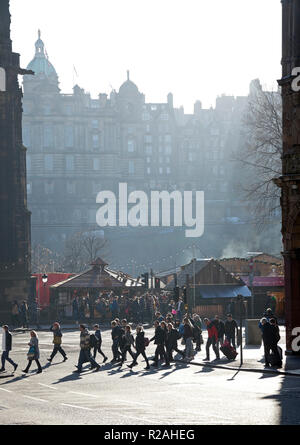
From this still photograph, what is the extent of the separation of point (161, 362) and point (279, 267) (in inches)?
1180

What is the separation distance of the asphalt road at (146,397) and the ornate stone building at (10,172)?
92.7 ft

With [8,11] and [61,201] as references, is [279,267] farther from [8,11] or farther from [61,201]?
[61,201]

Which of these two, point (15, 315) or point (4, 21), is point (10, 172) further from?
point (15, 315)

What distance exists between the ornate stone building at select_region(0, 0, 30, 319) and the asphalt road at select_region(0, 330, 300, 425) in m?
28.3

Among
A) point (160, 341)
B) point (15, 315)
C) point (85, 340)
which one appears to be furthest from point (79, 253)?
point (85, 340)

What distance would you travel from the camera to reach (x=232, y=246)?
16962cm

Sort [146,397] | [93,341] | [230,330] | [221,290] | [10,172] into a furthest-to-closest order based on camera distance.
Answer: [10,172] < [221,290] < [230,330] < [93,341] < [146,397]

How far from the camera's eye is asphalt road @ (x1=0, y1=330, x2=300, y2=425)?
863 inches

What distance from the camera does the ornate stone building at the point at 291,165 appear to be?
3644 centimetres

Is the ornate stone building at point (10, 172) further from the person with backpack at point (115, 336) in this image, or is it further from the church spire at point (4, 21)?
the person with backpack at point (115, 336)

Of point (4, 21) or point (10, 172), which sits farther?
point (10, 172)

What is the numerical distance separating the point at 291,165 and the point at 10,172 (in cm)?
3247

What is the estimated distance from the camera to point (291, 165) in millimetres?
36594
